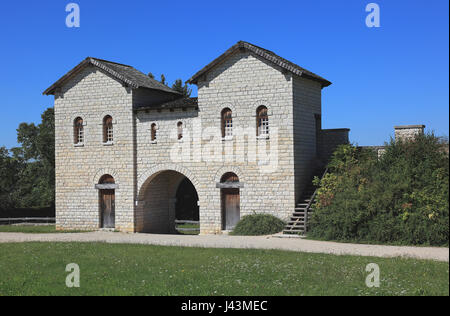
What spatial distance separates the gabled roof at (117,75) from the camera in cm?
2653

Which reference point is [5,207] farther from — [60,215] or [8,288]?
[8,288]

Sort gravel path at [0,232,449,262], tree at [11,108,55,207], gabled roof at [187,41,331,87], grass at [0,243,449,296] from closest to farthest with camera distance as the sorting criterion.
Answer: grass at [0,243,449,296] → gravel path at [0,232,449,262] → gabled roof at [187,41,331,87] → tree at [11,108,55,207]

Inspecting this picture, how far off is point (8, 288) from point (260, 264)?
659 centimetres

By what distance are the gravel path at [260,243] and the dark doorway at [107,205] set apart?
7.06 ft

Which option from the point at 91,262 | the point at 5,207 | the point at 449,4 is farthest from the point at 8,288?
the point at 5,207

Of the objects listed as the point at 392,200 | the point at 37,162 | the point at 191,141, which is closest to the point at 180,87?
the point at 37,162

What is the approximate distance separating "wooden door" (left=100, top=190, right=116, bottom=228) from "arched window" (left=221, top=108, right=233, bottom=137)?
273 inches

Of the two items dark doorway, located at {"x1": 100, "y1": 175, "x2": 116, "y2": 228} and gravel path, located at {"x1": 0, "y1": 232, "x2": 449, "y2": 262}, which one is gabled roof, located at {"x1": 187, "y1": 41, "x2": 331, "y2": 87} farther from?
gravel path, located at {"x1": 0, "y1": 232, "x2": 449, "y2": 262}

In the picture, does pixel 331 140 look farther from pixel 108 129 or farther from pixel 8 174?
pixel 8 174

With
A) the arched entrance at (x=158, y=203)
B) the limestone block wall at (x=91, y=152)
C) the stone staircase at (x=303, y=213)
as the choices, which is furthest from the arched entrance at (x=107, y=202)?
the stone staircase at (x=303, y=213)

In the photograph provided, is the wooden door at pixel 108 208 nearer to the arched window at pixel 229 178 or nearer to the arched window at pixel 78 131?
the arched window at pixel 78 131

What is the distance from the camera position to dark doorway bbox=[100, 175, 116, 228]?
2733 cm

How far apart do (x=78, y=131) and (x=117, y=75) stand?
4072 mm

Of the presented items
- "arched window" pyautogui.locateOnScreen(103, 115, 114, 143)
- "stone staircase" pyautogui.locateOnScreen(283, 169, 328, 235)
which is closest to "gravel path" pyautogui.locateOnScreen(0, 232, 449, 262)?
"stone staircase" pyautogui.locateOnScreen(283, 169, 328, 235)
